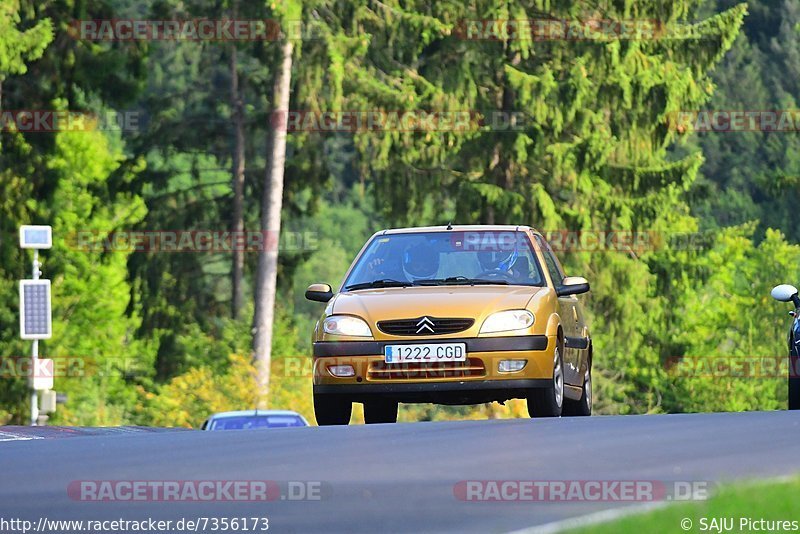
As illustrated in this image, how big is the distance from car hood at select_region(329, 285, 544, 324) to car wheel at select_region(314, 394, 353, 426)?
2.45ft

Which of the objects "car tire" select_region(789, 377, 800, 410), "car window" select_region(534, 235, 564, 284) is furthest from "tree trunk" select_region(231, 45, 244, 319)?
"car tire" select_region(789, 377, 800, 410)

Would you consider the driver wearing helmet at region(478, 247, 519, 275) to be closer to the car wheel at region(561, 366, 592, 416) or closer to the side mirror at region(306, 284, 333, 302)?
the side mirror at region(306, 284, 333, 302)

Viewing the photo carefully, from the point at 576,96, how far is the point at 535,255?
29892 millimetres

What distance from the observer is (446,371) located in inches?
655

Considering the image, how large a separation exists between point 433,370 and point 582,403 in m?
2.86

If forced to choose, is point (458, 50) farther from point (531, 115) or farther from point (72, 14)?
point (72, 14)

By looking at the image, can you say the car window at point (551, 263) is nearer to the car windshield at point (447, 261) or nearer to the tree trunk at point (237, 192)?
the car windshield at point (447, 261)

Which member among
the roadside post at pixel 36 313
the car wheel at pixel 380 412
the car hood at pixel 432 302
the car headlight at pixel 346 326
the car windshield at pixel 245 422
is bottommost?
the roadside post at pixel 36 313

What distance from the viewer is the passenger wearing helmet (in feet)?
58.8

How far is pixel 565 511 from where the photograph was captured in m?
10.4

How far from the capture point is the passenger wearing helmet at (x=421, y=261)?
17922mm

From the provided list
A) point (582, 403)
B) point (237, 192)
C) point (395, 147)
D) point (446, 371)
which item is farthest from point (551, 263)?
point (237, 192)

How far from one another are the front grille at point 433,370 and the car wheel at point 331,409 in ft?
1.94

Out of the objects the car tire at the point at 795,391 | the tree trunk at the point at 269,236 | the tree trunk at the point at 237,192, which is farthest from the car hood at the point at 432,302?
the tree trunk at the point at 237,192
